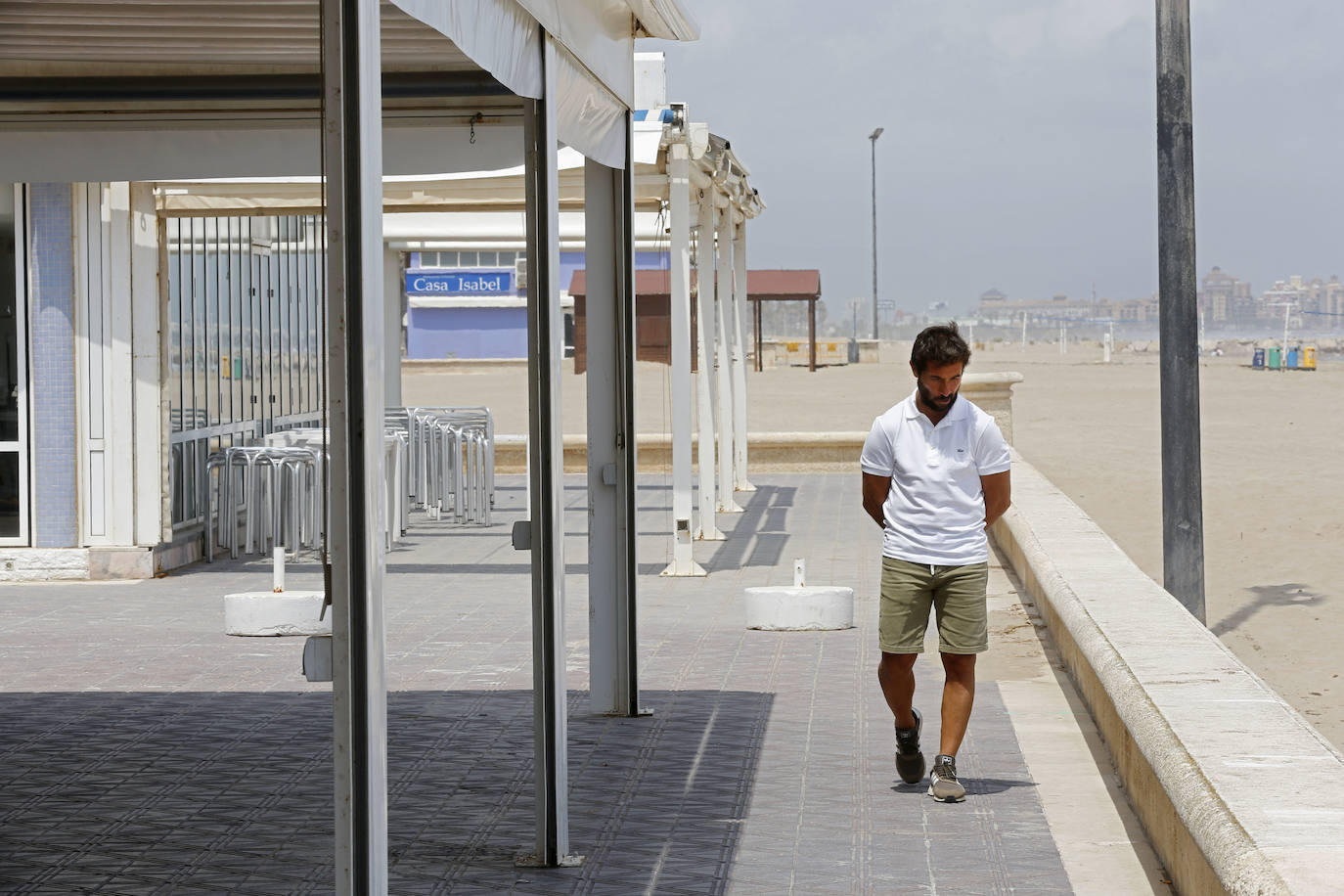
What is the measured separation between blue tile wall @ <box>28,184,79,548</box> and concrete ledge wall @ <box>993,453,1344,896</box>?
7.35 metres

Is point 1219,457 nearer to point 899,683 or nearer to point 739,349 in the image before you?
point 739,349

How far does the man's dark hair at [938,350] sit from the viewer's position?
593 centimetres

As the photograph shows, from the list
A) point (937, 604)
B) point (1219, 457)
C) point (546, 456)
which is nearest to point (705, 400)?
point (937, 604)

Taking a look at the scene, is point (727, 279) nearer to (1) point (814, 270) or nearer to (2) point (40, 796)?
(2) point (40, 796)

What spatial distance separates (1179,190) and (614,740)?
15.3 feet

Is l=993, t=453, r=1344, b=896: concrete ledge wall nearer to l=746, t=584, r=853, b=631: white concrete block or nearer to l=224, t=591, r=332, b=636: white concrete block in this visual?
l=746, t=584, r=853, b=631: white concrete block

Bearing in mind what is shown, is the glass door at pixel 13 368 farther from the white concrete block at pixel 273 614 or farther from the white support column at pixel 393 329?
the white support column at pixel 393 329

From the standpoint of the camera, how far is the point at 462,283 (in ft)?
229

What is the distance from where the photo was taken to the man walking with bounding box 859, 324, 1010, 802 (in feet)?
19.7

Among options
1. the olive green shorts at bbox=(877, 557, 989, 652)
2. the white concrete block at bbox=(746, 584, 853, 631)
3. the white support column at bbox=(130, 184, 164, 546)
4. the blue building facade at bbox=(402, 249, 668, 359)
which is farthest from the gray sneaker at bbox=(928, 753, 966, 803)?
the blue building facade at bbox=(402, 249, 668, 359)

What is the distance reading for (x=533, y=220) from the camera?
5719mm

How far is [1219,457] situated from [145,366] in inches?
588

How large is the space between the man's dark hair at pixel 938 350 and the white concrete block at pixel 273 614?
5103mm

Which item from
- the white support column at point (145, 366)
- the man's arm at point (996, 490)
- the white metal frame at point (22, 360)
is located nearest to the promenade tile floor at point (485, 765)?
the man's arm at point (996, 490)
